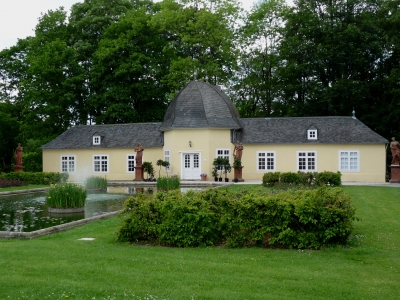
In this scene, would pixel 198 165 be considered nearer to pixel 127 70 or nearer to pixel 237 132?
pixel 237 132

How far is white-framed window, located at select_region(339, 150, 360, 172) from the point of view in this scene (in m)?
29.3

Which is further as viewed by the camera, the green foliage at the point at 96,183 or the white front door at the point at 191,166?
the white front door at the point at 191,166

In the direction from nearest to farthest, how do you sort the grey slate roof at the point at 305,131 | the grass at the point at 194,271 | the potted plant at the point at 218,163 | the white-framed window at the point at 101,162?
the grass at the point at 194,271, the potted plant at the point at 218,163, the grey slate roof at the point at 305,131, the white-framed window at the point at 101,162

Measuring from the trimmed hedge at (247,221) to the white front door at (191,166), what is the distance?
20.8 meters

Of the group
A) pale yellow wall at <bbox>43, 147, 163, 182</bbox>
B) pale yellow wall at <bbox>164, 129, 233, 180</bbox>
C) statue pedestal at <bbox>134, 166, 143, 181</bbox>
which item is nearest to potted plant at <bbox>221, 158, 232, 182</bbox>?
pale yellow wall at <bbox>164, 129, 233, 180</bbox>

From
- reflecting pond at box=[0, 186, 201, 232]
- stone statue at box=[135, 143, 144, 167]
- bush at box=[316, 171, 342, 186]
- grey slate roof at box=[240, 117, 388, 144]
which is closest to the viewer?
reflecting pond at box=[0, 186, 201, 232]

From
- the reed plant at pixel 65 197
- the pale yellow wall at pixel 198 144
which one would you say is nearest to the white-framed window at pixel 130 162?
the pale yellow wall at pixel 198 144

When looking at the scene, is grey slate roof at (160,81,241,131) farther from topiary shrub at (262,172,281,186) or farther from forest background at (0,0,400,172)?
topiary shrub at (262,172,281,186)

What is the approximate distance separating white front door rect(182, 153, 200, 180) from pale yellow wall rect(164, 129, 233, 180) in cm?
25

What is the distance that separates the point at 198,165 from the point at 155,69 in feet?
36.0

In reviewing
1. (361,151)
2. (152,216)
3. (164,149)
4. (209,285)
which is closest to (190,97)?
(164,149)

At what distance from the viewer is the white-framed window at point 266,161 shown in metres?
30.5

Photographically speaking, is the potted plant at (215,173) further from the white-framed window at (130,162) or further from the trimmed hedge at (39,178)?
the trimmed hedge at (39,178)

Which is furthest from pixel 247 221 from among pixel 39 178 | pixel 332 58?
pixel 332 58
